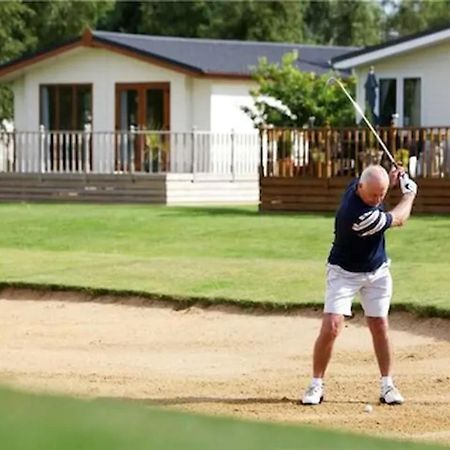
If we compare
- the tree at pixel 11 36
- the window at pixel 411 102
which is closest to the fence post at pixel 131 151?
the window at pixel 411 102

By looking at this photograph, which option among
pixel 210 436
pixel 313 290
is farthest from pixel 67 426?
pixel 313 290

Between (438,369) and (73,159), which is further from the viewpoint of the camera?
(73,159)

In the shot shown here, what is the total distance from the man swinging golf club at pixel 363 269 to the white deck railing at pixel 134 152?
23569 mm

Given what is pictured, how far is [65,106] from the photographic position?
1625 inches

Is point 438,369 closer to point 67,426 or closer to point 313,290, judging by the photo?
point 313,290

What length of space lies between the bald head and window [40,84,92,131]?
29310 millimetres

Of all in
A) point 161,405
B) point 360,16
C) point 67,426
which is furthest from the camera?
point 360,16

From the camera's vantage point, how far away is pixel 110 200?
35531mm

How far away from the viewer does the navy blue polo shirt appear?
11.7m

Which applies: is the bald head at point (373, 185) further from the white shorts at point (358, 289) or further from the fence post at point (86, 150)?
the fence post at point (86, 150)

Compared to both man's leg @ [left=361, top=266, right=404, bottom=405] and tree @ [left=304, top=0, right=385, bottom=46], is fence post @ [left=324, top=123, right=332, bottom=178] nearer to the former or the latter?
man's leg @ [left=361, top=266, right=404, bottom=405]

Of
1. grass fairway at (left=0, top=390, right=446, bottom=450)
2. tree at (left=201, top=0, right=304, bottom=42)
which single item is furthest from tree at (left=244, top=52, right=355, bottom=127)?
grass fairway at (left=0, top=390, right=446, bottom=450)

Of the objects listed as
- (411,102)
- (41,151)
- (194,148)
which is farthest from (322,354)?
(41,151)

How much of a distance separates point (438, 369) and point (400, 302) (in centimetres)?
238
